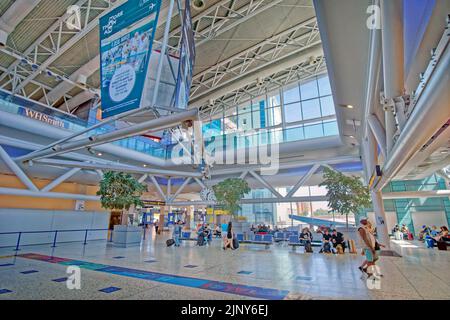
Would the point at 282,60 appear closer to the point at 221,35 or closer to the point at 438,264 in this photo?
the point at 221,35

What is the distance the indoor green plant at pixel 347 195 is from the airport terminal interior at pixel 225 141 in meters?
0.10

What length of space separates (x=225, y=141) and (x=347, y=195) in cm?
1027

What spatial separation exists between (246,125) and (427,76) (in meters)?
23.0

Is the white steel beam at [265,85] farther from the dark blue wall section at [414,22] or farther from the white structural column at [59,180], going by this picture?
the dark blue wall section at [414,22]

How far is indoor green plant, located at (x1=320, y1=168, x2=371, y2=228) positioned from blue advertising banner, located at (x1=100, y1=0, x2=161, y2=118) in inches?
Answer: 474

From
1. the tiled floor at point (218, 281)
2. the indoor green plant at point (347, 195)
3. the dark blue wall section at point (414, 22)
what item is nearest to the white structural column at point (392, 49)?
the dark blue wall section at point (414, 22)

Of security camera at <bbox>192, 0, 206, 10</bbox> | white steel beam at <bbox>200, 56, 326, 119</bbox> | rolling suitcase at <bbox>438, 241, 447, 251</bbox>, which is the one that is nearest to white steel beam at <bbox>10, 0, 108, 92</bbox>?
security camera at <bbox>192, 0, 206, 10</bbox>

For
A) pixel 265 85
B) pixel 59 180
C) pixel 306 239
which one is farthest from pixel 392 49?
pixel 265 85

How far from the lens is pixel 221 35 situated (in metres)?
17.1

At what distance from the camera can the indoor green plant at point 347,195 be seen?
13336mm

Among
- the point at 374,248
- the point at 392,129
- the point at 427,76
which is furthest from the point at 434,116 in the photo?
the point at 374,248

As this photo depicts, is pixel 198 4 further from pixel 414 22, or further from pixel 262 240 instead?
pixel 262 240

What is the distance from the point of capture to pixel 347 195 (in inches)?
527

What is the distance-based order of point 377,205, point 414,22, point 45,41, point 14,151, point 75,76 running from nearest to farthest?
point 414,22 → point 377,205 → point 14,151 → point 45,41 → point 75,76
